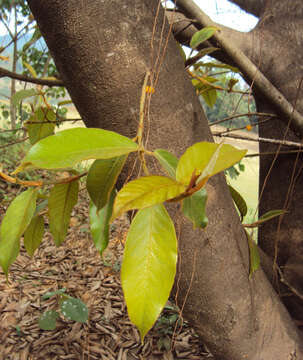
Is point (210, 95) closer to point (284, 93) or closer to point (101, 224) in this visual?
point (284, 93)

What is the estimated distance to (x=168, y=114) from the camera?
0.39m

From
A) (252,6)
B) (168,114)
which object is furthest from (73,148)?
(252,6)

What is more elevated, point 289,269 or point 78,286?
point 289,269

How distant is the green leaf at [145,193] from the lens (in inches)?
7.2

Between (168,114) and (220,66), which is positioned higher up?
(220,66)

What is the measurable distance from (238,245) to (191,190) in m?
0.32

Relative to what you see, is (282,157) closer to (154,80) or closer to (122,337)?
(154,80)

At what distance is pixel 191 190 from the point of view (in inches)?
7.3

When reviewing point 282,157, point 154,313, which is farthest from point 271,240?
point 154,313

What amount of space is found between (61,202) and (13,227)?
0.28 feet

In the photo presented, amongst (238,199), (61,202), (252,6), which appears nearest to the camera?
(61,202)

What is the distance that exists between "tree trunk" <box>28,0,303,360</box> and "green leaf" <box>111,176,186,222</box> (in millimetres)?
196

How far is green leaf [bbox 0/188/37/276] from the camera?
327 mm

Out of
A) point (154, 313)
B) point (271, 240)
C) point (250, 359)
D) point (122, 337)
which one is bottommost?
point (122, 337)
